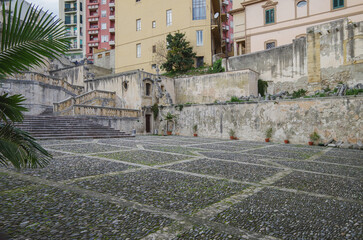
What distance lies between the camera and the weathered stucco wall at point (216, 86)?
2183cm

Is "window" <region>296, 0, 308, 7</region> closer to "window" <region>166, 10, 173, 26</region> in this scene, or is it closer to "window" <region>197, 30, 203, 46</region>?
"window" <region>197, 30, 203, 46</region>

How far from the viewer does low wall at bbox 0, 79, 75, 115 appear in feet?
67.3

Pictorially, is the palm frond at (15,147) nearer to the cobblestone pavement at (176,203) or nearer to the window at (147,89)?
the cobblestone pavement at (176,203)

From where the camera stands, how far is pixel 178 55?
98.5 ft

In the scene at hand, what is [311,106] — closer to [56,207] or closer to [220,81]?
[220,81]

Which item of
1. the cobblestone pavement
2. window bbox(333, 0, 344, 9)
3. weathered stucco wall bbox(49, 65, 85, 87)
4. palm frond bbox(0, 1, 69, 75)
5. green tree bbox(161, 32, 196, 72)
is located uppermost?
window bbox(333, 0, 344, 9)

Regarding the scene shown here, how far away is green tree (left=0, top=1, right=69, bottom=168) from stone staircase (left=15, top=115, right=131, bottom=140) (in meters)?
11.4

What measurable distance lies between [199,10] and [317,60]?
18.9m

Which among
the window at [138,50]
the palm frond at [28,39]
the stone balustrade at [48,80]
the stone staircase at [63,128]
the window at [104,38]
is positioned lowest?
the stone staircase at [63,128]

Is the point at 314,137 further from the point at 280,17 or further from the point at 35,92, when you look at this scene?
the point at 35,92

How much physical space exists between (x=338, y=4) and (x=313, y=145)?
17934 mm

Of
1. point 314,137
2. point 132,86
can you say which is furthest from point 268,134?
point 132,86

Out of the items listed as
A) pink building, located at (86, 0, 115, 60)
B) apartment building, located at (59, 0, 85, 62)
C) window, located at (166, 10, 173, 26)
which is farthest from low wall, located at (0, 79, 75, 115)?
apartment building, located at (59, 0, 85, 62)

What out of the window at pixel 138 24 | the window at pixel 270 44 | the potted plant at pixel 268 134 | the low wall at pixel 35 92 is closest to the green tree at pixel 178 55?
the window at pixel 138 24
